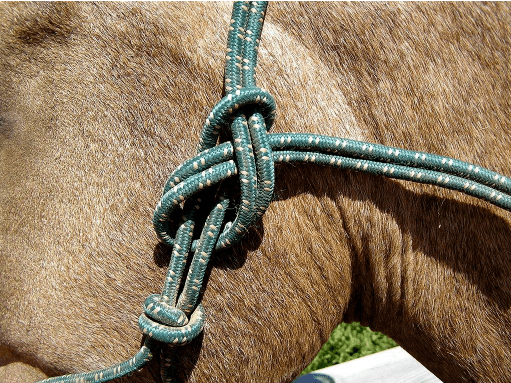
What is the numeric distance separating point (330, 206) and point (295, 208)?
0.22 feet

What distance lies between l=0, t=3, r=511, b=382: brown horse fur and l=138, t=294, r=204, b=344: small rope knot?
52 millimetres

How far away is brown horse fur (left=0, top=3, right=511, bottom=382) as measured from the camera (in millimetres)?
856

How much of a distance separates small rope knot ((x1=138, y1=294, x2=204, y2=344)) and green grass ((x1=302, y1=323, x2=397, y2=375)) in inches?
85.5

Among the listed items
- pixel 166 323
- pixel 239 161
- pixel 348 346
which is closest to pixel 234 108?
pixel 239 161

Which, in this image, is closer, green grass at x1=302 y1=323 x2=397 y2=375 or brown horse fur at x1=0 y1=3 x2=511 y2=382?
brown horse fur at x1=0 y1=3 x2=511 y2=382

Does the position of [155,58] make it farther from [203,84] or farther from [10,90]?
[10,90]

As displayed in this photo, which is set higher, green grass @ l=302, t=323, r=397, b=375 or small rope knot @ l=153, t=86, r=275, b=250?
small rope knot @ l=153, t=86, r=275, b=250

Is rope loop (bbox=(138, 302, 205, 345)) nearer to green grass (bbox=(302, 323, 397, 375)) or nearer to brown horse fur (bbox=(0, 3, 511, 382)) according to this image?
brown horse fur (bbox=(0, 3, 511, 382))

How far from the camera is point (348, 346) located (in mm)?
2934

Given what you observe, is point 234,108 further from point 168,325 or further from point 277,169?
point 168,325

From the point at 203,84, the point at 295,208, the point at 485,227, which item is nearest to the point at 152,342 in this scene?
the point at 295,208

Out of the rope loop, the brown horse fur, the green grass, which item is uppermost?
the brown horse fur

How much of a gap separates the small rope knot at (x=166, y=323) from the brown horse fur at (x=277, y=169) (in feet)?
0.17

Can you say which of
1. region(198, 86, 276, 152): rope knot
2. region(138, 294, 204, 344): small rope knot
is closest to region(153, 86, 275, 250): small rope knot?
region(198, 86, 276, 152): rope knot
